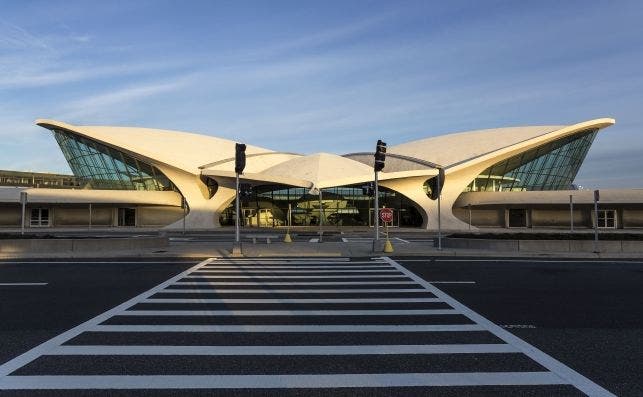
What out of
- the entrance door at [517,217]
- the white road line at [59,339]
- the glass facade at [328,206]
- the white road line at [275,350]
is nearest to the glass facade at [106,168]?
the glass facade at [328,206]

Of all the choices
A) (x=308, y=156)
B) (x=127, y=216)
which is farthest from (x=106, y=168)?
(x=308, y=156)

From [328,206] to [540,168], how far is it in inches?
1058

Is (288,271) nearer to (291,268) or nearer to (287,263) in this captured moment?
(291,268)

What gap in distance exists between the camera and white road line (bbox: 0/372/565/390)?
16.8 ft

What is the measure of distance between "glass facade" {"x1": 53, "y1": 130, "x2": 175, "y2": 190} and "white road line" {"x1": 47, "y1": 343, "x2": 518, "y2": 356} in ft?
173

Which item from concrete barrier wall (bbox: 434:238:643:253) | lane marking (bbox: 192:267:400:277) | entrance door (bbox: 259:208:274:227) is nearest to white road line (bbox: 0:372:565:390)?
lane marking (bbox: 192:267:400:277)

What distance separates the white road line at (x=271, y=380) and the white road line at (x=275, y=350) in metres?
0.88

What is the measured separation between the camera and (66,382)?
5.21 meters

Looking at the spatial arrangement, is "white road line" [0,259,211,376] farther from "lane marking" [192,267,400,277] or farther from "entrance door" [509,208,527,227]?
"entrance door" [509,208,527,227]

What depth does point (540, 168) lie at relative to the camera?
5897 centimetres

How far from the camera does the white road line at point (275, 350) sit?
6.32 m

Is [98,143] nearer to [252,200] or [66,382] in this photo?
[252,200]

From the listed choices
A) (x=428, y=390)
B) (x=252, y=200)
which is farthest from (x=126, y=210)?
(x=428, y=390)

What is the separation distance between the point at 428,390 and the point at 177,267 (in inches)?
528
